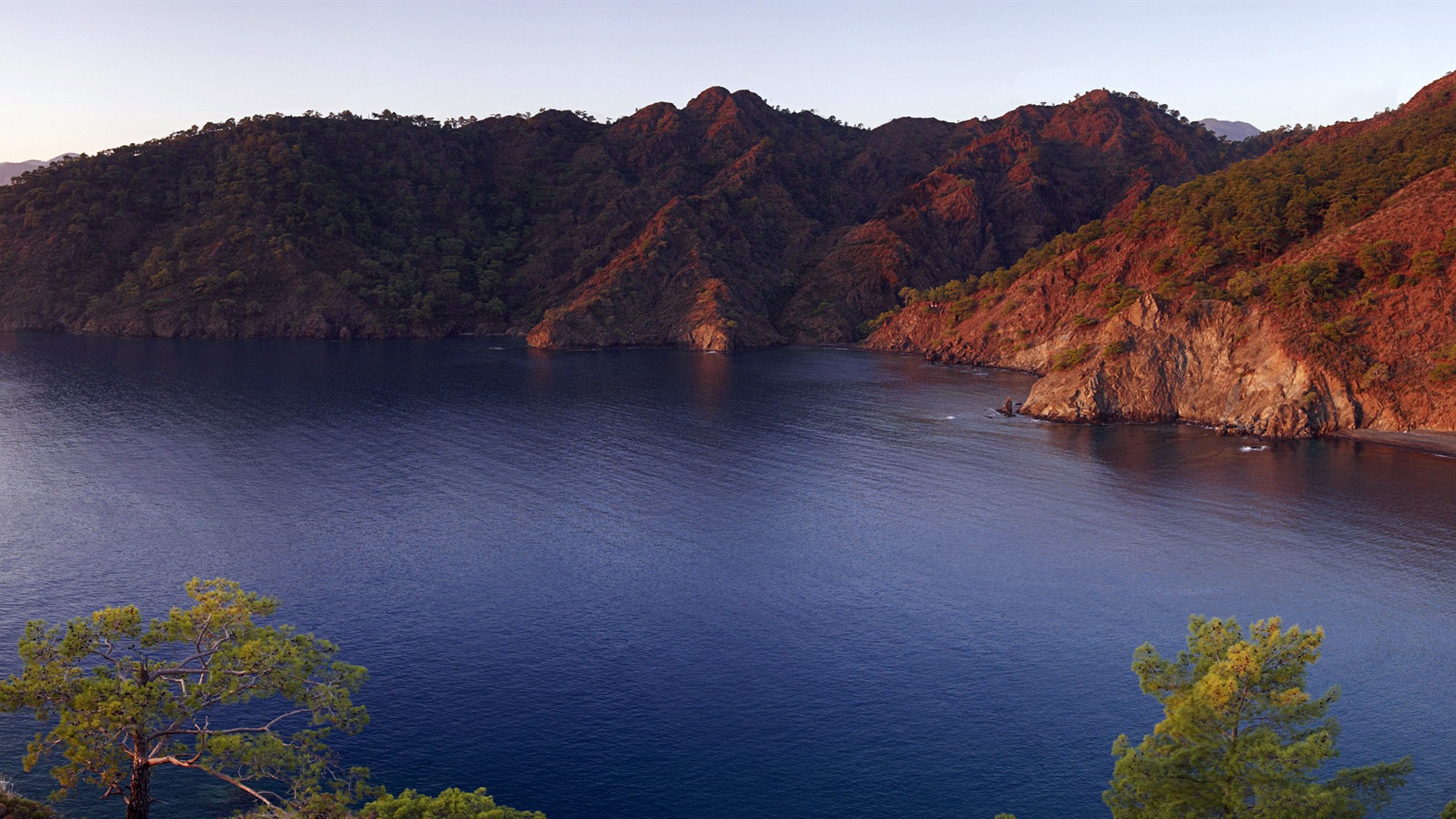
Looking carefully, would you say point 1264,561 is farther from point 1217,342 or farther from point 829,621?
point 1217,342

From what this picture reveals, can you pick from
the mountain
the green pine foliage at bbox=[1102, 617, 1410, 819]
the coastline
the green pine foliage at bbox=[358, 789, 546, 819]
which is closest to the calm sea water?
the coastline

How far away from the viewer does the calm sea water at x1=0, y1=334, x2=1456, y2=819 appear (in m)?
46.7

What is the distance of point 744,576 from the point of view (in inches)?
2817

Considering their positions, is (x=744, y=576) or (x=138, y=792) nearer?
(x=138, y=792)

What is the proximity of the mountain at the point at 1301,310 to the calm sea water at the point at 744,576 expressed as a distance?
813 centimetres

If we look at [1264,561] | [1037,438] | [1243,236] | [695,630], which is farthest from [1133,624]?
[1243,236]

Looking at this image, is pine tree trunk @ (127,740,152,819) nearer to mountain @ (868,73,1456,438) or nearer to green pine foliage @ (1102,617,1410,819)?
green pine foliage @ (1102,617,1410,819)

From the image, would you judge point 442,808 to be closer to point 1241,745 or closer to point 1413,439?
point 1241,745

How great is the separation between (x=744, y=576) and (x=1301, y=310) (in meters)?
91.6

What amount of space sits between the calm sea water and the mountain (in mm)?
8131

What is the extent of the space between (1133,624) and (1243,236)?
110175mm

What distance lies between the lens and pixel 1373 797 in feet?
107

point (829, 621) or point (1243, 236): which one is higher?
point (1243, 236)

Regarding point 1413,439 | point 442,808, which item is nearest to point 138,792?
point 442,808
